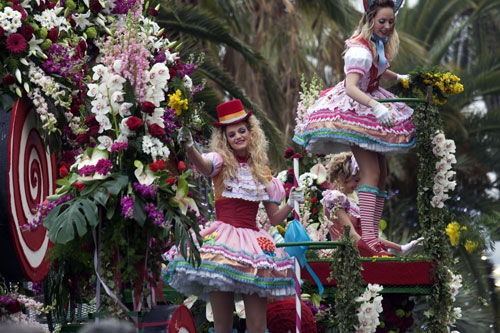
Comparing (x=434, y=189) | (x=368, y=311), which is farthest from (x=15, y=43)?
(x=434, y=189)

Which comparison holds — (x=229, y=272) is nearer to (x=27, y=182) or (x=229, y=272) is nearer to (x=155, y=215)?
(x=155, y=215)

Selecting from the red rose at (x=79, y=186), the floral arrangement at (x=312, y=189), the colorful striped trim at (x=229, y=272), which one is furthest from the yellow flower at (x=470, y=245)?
the red rose at (x=79, y=186)

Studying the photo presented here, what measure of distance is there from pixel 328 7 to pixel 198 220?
8742 millimetres

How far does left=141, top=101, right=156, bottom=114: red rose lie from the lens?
180 inches

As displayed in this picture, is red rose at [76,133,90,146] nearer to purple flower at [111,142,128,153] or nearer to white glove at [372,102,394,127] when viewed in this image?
purple flower at [111,142,128,153]

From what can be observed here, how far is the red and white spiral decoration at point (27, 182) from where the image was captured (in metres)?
5.00

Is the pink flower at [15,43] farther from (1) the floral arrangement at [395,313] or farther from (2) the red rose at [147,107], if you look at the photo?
(1) the floral arrangement at [395,313]

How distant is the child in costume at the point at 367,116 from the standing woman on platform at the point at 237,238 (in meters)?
0.57

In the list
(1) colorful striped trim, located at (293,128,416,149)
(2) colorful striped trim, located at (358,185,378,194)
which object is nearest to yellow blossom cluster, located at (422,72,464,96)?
(1) colorful striped trim, located at (293,128,416,149)

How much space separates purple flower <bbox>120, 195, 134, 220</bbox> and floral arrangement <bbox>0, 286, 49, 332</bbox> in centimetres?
118

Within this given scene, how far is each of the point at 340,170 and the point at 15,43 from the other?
3.02 metres

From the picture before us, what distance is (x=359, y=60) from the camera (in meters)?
5.83

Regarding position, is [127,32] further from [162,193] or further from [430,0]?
[430,0]

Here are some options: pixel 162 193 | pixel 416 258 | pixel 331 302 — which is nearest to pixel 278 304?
pixel 331 302
